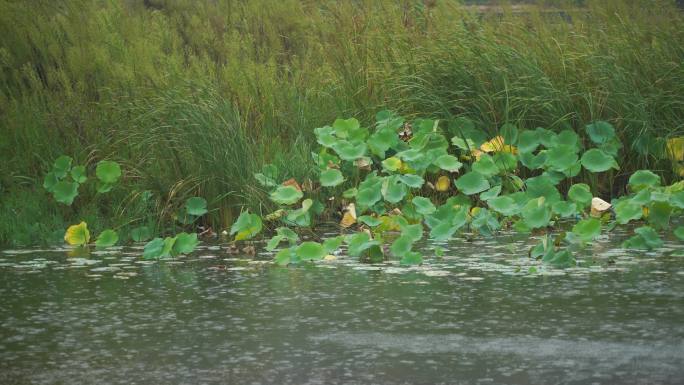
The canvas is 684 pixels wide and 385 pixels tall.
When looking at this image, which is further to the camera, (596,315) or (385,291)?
(385,291)

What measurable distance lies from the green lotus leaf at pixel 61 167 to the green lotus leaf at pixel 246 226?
1.51 meters

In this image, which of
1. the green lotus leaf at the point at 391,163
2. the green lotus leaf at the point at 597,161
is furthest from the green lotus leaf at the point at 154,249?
the green lotus leaf at the point at 597,161

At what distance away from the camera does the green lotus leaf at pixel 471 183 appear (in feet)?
22.4

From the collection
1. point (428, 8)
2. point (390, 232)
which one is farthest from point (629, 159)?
point (428, 8)

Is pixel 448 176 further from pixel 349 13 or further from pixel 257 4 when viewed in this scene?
pixel 257 4

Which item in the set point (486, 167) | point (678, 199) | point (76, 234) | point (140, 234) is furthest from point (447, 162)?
point (76, 234)

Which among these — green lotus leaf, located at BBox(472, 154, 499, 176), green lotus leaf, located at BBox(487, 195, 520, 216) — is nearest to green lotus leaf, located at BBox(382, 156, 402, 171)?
green lotus leaf, located at BBox(472, 154, 499, 176)

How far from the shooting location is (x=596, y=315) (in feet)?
14.7

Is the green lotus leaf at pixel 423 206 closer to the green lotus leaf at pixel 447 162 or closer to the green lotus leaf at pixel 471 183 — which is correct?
the green lotus leaf at pixel 471 183

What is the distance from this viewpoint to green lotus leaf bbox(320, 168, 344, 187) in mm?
6793

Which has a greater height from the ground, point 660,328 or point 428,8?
point 428,8

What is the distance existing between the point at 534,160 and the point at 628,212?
108 centimetres

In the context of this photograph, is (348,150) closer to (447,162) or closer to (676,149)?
(447,162)

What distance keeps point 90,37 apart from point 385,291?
5281mm
